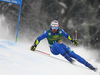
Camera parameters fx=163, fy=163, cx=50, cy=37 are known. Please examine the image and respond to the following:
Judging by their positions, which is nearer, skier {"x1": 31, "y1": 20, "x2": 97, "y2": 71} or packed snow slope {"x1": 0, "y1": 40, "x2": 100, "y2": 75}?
packed snow slope {"x1": 0, "y1": 40, "x2": 100, "y2": 75}

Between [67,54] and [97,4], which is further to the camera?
[97,4]

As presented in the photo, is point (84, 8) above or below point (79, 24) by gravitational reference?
above

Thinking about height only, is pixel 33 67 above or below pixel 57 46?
below

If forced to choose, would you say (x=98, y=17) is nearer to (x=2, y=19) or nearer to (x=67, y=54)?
(x=67, y=54)

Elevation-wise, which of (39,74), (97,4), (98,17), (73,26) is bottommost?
(39,74)

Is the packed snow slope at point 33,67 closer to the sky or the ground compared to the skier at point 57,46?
closer to the ground

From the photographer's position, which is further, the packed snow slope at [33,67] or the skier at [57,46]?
the skier at [57,46]

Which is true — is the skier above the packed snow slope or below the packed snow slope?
above

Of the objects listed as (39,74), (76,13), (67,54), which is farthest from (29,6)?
(39,74)

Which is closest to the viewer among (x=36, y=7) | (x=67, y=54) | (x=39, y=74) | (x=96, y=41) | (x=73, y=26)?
(x=39, y=74)

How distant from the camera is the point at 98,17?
27.1 ft

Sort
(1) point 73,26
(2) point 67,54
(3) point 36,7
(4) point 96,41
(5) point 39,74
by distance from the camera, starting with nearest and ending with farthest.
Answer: (5) point 39,74
(2) point 67,54
(4) point 96,41
(1) point 73,26
(3) point 36,7

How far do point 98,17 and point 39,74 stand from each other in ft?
20.2

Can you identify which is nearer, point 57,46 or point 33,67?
point 33,67
